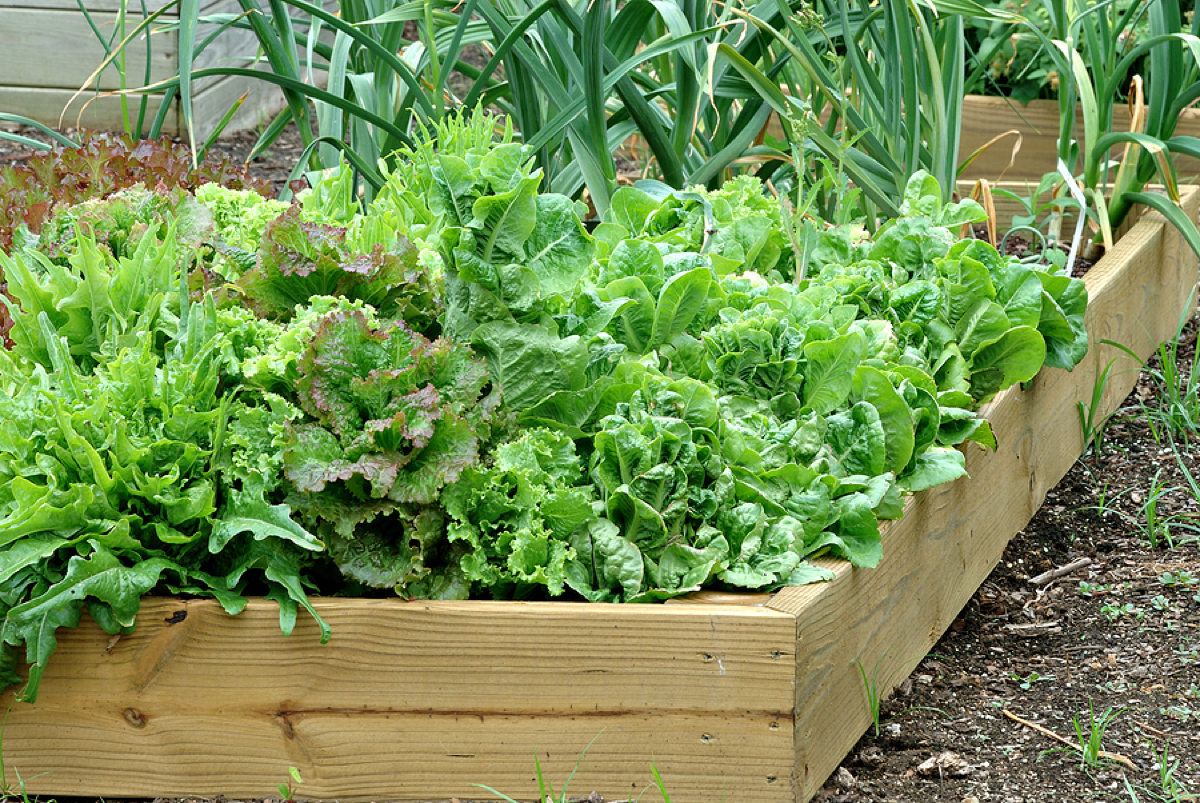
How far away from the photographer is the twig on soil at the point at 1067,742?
6.08 feet

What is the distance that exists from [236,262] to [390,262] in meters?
0.30

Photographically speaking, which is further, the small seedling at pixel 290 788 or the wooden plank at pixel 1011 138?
the wooden plank at pixel 1011 138

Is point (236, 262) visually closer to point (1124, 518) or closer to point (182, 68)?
point (182, 68)

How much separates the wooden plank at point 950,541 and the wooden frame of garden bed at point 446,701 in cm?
1

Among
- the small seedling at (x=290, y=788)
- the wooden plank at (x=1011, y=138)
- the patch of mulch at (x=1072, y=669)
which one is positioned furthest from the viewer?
the wooden plank at (x=1011, y=138)

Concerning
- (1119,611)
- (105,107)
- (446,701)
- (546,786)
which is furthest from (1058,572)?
(105,107)

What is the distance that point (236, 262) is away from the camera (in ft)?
6.09

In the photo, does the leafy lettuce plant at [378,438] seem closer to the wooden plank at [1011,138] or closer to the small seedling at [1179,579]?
the small seedling at [1179,579]

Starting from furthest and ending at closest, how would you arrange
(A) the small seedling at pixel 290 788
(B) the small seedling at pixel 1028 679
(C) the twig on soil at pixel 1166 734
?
1. (B) the small seedling at pixel 1028 679
2. (C) the twig on soil at pixel 1166 734
3. (A) the small seedling at pixel 290 788

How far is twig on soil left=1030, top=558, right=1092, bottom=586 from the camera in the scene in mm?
2479

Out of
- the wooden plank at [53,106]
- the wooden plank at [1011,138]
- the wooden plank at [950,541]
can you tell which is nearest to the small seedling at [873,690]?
the wooden plank at [950,541]

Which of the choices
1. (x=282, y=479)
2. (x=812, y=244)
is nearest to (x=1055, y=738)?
(x=812, y=244)

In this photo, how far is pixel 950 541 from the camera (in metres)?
2.18

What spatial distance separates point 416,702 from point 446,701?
0.13 feet
